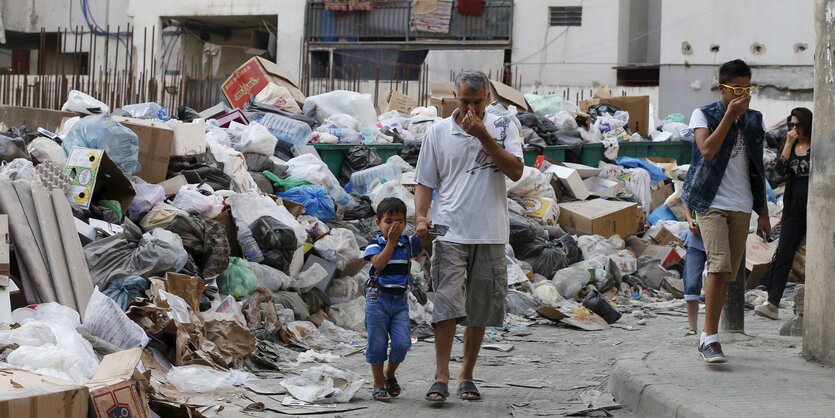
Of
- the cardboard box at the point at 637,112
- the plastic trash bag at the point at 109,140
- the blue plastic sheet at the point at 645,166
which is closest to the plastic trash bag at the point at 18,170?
the plastic trash bag at the point at 109,140

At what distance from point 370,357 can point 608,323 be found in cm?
432

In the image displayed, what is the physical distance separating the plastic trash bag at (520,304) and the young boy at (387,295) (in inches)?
160

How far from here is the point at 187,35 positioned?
33344mm

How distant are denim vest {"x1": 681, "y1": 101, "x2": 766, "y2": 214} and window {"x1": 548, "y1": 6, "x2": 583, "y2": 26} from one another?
25296 millimetres

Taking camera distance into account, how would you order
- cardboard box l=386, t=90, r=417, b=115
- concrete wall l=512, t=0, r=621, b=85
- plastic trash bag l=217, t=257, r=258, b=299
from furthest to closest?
concrete wall l=512, t=0, r=621, b=85 < cardboard box l=386, t=90, r=417, b=115 < plastic trash bag l=217, t=257, r=258, b=299

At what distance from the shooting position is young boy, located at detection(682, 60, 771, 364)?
227 inches

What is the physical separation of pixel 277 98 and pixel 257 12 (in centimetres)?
1910

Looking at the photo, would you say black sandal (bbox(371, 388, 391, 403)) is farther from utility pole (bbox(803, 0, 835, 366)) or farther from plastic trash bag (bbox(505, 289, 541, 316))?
plastic trash bag (bbox(505, 289, 541, 316))

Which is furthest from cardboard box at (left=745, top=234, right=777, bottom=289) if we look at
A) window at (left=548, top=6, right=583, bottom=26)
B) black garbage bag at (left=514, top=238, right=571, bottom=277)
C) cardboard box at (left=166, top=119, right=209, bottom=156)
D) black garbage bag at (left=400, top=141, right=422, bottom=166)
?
window at (left=548, top=6, right=583, bottom=26)

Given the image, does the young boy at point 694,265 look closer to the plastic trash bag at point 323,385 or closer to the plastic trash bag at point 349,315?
the plastic trash bag at point 349,315

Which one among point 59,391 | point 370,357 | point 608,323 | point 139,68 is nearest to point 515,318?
point 608,323

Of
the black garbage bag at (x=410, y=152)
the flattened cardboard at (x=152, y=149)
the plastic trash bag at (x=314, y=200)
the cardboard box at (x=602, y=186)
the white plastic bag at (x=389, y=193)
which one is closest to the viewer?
the flattened cardboard at (x=152, y=149)

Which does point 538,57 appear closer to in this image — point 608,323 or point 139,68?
point 139,68

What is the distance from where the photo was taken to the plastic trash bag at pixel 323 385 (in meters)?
5.72
